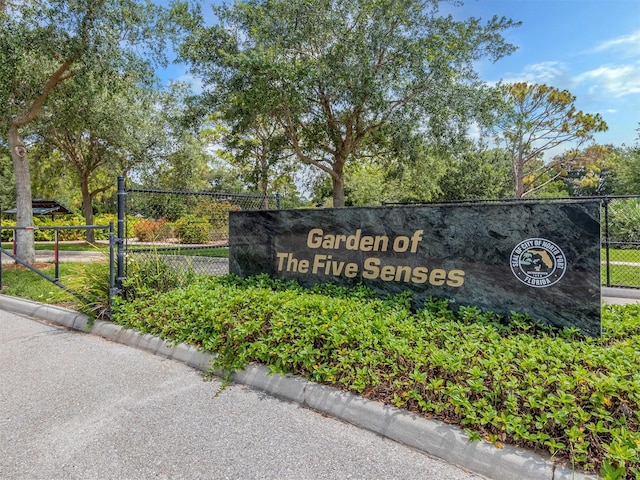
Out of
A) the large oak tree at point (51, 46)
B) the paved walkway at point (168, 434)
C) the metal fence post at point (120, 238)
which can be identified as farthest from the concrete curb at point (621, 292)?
the large oak tree at point (51, 46)

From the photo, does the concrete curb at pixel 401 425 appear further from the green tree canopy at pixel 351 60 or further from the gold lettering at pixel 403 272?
the green tree canopy at pixel 351 60

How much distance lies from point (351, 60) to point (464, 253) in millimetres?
8498

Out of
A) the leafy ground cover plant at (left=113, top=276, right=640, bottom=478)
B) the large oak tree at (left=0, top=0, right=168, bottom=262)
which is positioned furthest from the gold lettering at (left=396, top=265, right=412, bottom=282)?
the large oak tree at (left=0, top=0, right=168, bottom=262)

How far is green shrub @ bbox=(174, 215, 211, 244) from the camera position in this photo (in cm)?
624

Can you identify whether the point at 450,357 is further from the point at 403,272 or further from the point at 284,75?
the point at 284,75

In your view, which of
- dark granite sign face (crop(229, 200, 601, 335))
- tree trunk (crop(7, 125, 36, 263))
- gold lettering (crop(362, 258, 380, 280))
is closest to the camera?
dark granite sign face (crop(229, 200, 601, 335))

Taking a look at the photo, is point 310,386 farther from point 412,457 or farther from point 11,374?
point 11,374

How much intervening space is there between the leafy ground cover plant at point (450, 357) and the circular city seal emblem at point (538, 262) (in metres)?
0.42

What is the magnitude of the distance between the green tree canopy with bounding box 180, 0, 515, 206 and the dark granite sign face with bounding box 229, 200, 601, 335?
20.8 ft

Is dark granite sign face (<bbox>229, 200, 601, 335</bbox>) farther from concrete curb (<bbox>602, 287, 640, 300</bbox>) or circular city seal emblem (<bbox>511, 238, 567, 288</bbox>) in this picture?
concrete curb (<bbox>602, 287, 640, 300</bbox>)

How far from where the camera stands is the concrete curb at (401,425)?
2.11 metres

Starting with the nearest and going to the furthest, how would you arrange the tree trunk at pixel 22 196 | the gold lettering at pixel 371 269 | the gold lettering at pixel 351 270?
the gold lettering at pixel 371 269 < the gold lettering at pixel 351 270 < the tree trunk at pixel 22 196

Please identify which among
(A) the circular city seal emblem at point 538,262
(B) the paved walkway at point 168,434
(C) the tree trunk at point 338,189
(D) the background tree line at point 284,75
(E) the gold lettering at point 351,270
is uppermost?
(D) the background tree line at point 284,75

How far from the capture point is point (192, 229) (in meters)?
6.39
